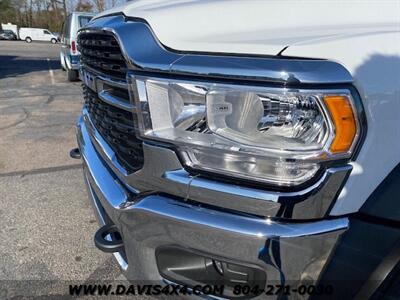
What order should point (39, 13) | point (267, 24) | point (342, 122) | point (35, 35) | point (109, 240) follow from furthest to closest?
point (39, 13) < point (35, 35) < point (109, 240) < point (267, 24) < point (342, 122)

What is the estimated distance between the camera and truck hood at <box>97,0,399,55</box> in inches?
53.9

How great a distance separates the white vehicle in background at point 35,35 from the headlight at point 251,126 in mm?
56968

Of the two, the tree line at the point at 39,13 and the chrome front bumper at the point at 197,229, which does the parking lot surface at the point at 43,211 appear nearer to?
the chrome front bumper at the point at 197,229

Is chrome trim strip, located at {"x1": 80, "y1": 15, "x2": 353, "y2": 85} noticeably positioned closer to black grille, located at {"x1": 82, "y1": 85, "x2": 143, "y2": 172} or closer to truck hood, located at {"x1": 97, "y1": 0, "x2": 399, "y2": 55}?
truck hood, located at {"x1": 97, "y1": 0, "x2": 399, "y2": 55}

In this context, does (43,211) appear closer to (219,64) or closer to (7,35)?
(219,64)

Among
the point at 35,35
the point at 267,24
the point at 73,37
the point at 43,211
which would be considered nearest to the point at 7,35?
the point at 35,35

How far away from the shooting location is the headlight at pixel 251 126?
1.25m

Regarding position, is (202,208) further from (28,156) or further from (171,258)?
(28,156)

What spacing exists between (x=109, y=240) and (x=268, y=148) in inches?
36.4

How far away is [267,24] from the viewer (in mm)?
1516

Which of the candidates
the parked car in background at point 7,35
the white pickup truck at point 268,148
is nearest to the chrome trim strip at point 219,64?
the white pickup truck at point 268,148

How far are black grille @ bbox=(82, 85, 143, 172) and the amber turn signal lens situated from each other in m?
0.76

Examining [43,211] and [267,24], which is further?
[43,211]

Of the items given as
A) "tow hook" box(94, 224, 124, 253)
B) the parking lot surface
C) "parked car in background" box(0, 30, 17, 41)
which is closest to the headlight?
"tow hook" box(94, 224, 124, 253)
